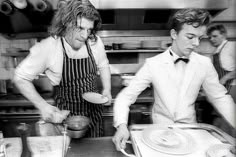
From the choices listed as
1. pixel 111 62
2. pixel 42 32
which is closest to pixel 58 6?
pixel 42 32

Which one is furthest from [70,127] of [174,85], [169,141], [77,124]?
[174,85]

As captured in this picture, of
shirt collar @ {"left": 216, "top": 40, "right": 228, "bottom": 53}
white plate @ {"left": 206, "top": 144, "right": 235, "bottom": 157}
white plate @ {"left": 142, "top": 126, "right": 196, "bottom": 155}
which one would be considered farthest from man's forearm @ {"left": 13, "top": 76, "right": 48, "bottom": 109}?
shirt collar @ {"left": 216, "top": 40, "right": 228, "bottom": 53}

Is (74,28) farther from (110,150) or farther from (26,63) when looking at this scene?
(110,150)

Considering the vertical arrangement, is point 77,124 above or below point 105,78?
below

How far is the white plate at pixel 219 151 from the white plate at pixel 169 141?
0.08m

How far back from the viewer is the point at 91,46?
5.26 ft

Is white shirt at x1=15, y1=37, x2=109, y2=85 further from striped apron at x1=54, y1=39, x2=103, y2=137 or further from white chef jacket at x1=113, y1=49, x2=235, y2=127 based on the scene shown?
white chef jacket at x1=113, y1=49, x2=235, y2=127

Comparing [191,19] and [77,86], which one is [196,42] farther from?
[77,86]

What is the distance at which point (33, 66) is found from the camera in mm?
1440

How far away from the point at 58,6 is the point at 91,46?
15.4 inches

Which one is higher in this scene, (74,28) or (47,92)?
(74,28)

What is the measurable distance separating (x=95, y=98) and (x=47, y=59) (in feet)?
1.50

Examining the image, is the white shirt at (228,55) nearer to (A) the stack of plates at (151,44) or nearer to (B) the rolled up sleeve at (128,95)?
(A) the stack of plates at (151,44)

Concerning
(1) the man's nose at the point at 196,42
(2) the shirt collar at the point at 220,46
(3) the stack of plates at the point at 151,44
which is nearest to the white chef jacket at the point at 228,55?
(2) the shirt collar at the point at 220,46
